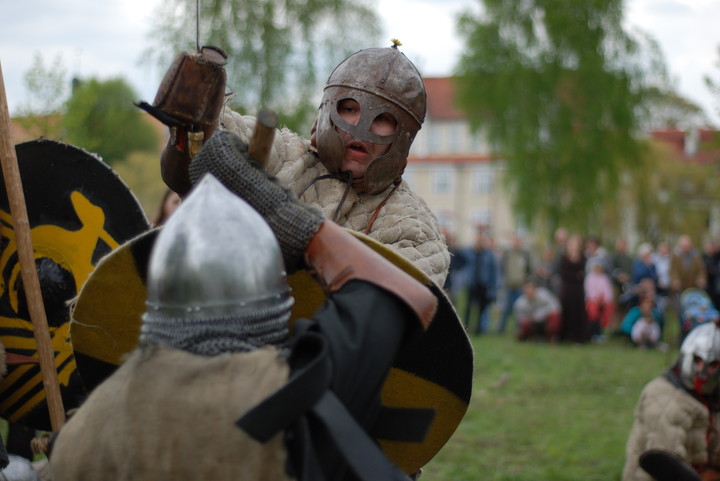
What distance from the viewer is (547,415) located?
326 inches

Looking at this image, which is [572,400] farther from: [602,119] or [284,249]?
[602,119]

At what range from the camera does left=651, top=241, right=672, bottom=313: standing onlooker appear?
14617 millimetres

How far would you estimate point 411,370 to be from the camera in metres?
2.21

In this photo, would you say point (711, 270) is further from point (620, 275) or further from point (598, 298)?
point (620, 275)

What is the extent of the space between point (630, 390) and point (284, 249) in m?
8.55

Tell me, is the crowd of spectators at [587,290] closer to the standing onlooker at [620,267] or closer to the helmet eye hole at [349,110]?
the standing onlooker at [620,267]

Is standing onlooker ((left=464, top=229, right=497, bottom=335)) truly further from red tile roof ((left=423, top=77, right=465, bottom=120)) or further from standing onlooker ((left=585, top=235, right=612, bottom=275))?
red tile roof ((left=423, top=77, right=465, bottom=120))

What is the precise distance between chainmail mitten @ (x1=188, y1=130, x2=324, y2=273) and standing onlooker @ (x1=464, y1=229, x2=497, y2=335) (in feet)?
42.1

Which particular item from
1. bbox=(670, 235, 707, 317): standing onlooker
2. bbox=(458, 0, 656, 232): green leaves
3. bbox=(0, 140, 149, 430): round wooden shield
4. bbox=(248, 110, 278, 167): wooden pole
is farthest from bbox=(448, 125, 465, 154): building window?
bbox=(248, 110, 278, 167): wooden pole

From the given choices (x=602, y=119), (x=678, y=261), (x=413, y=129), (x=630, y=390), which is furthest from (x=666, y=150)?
(x=413, y=129)

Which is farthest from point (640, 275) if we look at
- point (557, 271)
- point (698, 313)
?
point (698, 313)

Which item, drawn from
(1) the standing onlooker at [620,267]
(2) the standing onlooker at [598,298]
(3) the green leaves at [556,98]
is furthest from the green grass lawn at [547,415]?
(3) the green leaves at [556,98]

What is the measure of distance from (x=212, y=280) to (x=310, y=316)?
59 cm

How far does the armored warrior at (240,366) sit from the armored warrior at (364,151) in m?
0.98
